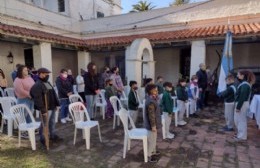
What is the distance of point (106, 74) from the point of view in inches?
318

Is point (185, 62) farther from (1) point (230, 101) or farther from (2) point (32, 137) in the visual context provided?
(2) point (32, 137)

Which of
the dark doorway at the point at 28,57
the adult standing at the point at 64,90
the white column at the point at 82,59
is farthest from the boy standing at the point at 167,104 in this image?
the dark doorway at the point at 28,57

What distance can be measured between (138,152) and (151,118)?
96 centimetres

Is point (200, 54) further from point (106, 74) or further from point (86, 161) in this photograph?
point (86, 161)

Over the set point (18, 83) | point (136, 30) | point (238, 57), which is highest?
point (136, 30)

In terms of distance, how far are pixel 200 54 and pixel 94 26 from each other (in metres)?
7.89

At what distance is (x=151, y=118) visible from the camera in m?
3.65

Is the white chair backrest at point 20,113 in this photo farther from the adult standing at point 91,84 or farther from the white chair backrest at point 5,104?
the adult standing at point 91,84

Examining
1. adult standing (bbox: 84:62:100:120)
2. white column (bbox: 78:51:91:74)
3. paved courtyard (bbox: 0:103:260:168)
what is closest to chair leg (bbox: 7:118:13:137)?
paved courtyard (bbox: 0:103:260:168)

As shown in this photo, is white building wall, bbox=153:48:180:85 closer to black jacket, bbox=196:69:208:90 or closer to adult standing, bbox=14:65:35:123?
black jacket, bbox=196:69:208:90

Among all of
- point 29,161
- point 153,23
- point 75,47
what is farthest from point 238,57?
point 29,161

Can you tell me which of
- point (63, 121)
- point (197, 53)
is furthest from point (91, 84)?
point (197, 53)

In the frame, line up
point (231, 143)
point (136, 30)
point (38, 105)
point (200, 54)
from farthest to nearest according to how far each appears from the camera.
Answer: point (136, 30) → point (200, 54) → point (231, 143) → point (38, 105)

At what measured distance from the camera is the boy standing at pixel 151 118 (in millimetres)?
3650
